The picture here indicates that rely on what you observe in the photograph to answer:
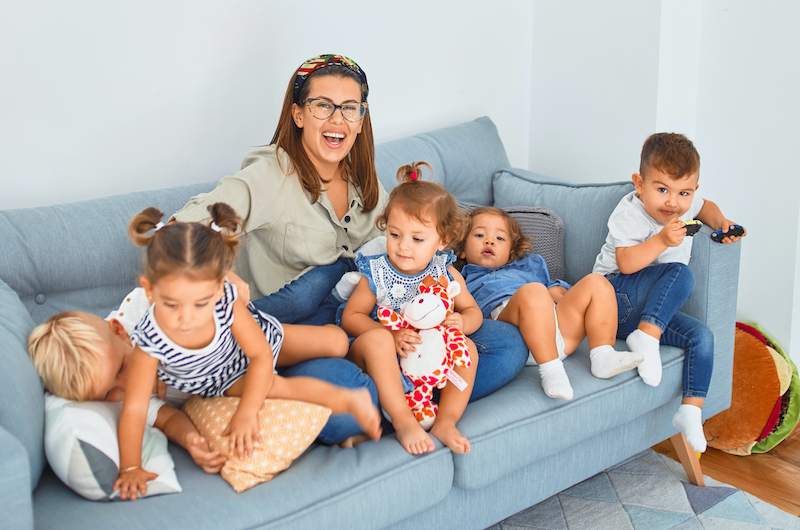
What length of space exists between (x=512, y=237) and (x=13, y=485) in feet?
4.83

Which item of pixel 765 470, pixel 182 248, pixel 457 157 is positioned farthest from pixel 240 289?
pixel 765 470

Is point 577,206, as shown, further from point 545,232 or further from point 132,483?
point 132,483

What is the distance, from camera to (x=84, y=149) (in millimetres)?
1846

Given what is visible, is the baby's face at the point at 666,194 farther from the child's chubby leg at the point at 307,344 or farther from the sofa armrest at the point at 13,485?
the sofa armrest at the point at 13,485

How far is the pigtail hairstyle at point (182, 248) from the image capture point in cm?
113

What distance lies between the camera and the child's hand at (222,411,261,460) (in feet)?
3.98

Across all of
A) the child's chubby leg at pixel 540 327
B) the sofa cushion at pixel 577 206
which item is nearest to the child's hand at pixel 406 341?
the child's chubby leg at pixel 540 327

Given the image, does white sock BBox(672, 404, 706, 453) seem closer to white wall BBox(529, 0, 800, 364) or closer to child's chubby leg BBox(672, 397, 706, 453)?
child's chubby leg BBox(672, 397, 706, 453)

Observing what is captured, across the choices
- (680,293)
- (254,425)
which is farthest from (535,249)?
(254,425)

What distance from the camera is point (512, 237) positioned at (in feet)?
6.54

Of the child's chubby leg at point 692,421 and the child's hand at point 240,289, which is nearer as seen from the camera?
the child's hand at point 240,289

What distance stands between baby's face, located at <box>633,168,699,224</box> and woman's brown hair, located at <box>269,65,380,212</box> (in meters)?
0.80

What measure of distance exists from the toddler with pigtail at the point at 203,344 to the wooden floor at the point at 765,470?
1214mm

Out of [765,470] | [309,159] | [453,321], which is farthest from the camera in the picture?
[765,470]
